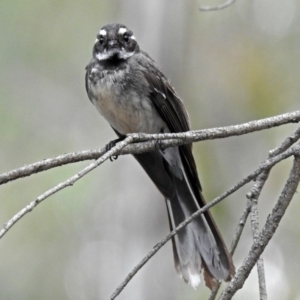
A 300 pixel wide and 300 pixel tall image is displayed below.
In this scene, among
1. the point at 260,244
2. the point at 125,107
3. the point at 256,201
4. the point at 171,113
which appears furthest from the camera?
the point at 171,113

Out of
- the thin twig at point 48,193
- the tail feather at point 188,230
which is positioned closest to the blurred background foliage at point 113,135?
the tail feather at point 188,230

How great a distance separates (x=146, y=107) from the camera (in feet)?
14.3

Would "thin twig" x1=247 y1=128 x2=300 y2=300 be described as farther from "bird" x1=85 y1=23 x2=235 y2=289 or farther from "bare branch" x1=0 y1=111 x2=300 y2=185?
"bird" x1=85 y1=23 x2=235 y2=289

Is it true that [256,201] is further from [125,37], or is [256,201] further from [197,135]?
[125,37]

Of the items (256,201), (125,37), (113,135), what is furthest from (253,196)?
(113,135)

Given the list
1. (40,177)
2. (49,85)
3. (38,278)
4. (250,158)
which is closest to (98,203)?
(40,177)

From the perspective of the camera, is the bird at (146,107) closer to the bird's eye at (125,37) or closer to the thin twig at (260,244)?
the bird's eye at (125,37)

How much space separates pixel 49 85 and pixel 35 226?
2.74 meters

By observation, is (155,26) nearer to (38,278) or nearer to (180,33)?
(180,33)

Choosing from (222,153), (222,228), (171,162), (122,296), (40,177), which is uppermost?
(222,153)

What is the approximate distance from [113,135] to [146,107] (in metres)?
3.39

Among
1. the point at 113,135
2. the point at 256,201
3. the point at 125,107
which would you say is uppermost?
the point at 113,135

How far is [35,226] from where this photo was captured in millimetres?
8539

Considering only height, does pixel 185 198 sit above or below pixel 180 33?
below
